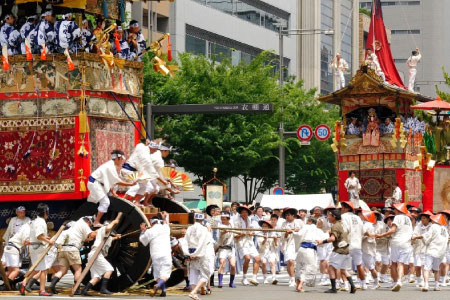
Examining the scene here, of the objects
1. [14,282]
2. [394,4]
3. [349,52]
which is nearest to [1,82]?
[14,282]

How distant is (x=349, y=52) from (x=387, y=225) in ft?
209

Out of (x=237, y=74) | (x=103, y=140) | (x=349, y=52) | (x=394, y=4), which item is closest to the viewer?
(x=103, y=140)

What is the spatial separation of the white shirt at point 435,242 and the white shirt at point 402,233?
363mm

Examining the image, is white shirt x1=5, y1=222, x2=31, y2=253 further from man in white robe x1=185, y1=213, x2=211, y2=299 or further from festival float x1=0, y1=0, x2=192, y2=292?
man in white robe x1=185, y1=213, x2=211, y2=299

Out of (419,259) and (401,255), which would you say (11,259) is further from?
(419,259)

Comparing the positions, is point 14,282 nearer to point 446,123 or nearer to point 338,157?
point 338,157

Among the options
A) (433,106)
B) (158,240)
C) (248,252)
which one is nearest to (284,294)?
(248,252)

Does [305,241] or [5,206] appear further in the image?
[305,241]

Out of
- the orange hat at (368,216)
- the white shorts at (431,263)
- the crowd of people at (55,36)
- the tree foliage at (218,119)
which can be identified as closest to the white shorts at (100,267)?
the crowd of people at (55,36)

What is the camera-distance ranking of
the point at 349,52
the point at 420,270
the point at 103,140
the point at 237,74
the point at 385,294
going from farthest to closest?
the point at 349,52
the point at 237,74
the point at 420,270
the point at 385,294
the point at 103,140

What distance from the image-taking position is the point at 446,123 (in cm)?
4194

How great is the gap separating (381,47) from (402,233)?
20.2m

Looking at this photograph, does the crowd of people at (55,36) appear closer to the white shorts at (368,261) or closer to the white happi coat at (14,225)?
the white happi coat at (14,225)

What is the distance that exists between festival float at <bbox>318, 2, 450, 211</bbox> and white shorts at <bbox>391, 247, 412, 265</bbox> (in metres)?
15.9
